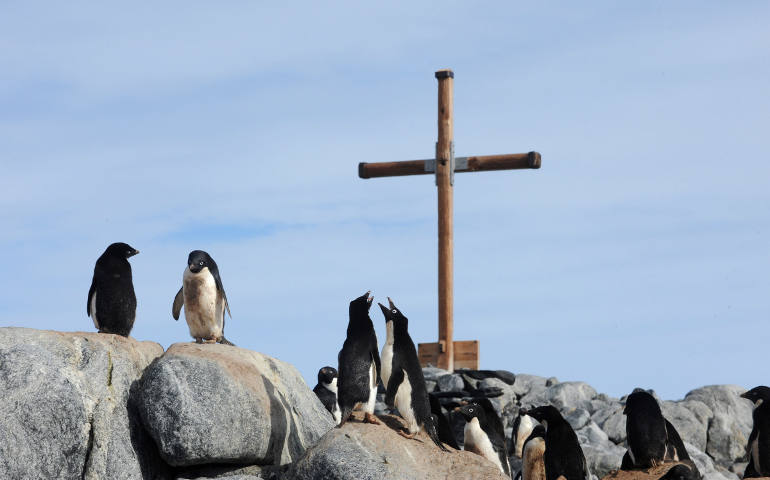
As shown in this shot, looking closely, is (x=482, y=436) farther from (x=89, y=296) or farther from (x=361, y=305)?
(x=89, y=296)

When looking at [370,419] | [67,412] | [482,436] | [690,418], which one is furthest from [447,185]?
[67,412]

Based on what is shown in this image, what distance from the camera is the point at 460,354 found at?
1791 centimetres

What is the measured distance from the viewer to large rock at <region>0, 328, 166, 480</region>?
9.69 metres

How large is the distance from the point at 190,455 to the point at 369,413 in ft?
5.70

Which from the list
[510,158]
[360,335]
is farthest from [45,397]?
[510,158]

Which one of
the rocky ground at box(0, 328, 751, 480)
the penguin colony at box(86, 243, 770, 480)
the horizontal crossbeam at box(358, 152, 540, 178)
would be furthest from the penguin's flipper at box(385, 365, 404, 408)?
the horizontal crossbeam at box(358, 152, 540, 178)

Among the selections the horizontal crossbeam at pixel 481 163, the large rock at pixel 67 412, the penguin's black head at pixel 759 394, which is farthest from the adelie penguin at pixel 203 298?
the horizontal crossbeam at pixel 481 163

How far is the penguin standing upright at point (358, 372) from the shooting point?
385 inches

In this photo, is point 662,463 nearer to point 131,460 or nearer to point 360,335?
point 360,335

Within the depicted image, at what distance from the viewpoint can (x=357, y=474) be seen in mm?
8945

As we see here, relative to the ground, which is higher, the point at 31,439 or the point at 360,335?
the point at 360,335

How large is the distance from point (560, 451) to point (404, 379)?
216 centimetres

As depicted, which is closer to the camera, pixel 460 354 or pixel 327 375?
pixel 327 375

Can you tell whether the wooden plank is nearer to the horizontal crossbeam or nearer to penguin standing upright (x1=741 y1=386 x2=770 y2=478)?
the horizontal crossbeam
